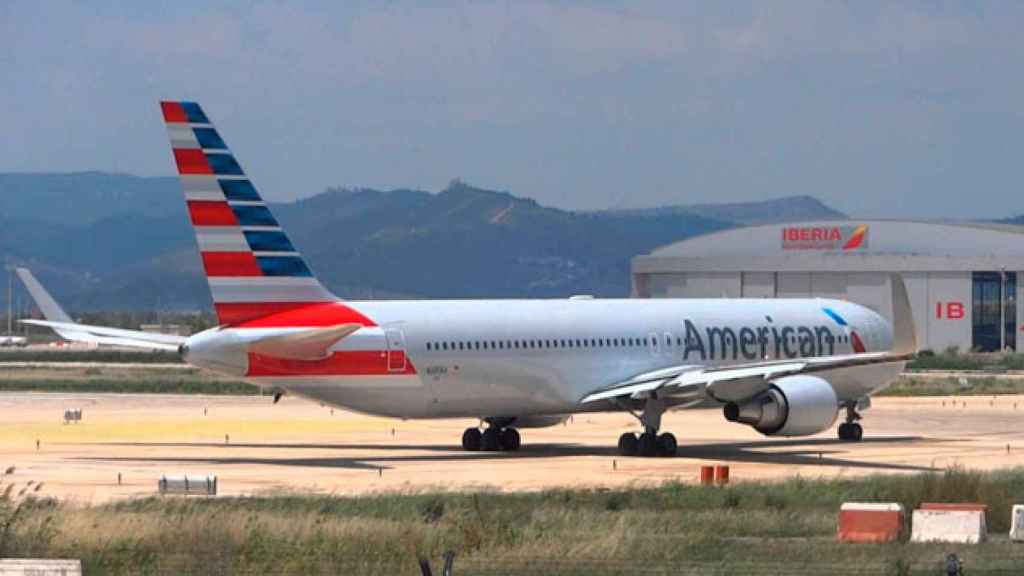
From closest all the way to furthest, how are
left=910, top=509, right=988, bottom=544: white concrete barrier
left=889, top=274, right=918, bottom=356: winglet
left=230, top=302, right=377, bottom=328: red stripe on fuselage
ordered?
left=910, top=509, right=988, bottom=544: white concrete barrier
left=230, top=302, right=377, bottom=328: red stripe on fuselage
left=889, top=274, right=918, bottom=356: winglet

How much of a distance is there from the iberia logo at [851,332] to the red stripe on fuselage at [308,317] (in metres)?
15.1

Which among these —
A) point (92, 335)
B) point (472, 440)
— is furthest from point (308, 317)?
point (92, 335)

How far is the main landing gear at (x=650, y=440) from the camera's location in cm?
4831

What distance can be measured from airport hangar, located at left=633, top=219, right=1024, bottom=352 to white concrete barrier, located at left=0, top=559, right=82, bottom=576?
98.0 m

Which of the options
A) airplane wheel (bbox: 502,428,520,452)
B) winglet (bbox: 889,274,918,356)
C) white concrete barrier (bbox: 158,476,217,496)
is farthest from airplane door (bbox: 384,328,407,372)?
winglet (bbox: 889,274,918,356)

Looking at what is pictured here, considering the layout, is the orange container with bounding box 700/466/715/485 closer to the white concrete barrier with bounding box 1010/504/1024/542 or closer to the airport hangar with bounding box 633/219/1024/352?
the white concrete barrier with bounding box 1010/504/1024/542

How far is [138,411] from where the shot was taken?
66000 mm

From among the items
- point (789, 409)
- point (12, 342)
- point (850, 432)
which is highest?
point (12, 342)

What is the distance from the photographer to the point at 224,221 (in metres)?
44.1

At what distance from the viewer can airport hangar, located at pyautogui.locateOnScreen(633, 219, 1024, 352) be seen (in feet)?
403

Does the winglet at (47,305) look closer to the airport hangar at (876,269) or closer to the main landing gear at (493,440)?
the main landing gear at (493,440)

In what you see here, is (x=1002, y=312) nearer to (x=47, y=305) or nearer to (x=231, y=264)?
(x=47, y=305)

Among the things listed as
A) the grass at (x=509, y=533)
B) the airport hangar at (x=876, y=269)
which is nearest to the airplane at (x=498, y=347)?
the grass at (x=509, y=533)

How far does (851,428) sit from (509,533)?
95.3 ft
